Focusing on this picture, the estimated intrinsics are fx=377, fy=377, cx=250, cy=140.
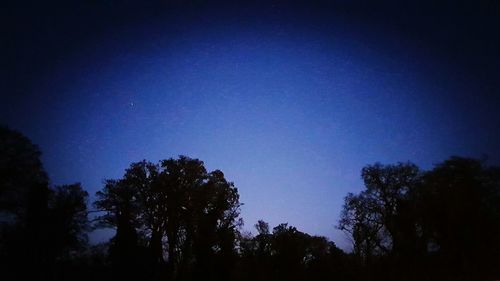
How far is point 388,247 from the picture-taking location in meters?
52.2

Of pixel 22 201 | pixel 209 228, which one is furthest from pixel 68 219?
pixel 209 228

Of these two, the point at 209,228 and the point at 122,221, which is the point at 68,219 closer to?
the point at 122,221

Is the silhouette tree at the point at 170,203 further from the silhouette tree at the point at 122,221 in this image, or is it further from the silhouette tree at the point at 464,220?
the silhouette tree at the point at 464,220

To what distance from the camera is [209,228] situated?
114 feet

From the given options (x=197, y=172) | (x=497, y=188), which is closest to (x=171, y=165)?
(x=197, y=172)

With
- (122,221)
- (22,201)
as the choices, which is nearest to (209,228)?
(122,221)

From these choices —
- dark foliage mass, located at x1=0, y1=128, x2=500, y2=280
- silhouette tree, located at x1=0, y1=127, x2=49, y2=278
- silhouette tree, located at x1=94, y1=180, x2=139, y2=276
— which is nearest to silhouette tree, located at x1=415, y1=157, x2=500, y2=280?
dark foliage mass, located at x1=0, y1=128, x2=500, y2=280

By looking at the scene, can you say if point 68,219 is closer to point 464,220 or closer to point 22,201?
point 22,201

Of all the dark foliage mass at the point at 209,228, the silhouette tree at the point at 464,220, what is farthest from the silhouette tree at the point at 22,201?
the silhouette tree at the point at 464,220

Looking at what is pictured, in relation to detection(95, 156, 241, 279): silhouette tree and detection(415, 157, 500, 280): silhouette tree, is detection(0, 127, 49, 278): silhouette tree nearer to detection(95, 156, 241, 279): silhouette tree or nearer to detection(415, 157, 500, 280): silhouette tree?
detection(95, 156, 241, 279): silhouette tree

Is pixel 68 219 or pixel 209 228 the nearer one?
pixel 209 228

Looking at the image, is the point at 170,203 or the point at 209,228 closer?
the point at 209,228

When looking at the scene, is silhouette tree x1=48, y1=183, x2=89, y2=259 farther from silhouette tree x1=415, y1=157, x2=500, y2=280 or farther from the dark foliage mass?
silhouette tree x1=415, y1=157, x2=500, y2=280

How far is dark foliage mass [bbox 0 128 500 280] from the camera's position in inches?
1476
